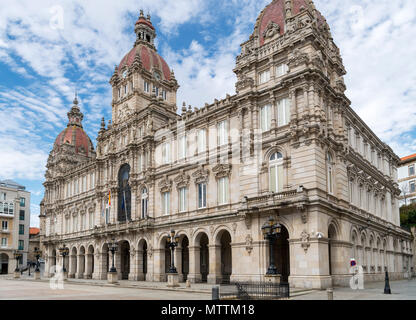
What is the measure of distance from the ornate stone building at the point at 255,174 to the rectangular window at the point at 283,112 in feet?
0.43

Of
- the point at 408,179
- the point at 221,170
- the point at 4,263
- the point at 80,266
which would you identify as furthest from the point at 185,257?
the point at 4,263

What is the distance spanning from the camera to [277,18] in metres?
39.4

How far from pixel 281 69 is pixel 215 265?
757 inches

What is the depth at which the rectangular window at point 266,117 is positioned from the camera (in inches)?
1458

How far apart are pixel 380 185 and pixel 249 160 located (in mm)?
21776

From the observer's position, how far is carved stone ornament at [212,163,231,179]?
39.4m

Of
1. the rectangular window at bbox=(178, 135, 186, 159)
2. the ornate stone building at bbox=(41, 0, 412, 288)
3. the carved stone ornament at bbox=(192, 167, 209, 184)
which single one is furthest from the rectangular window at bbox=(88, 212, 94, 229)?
the carved stone ornament at bbox=(192, 167, 209, 184)

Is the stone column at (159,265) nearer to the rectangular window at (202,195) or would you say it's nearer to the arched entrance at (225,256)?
the arched entrance at (225,256)

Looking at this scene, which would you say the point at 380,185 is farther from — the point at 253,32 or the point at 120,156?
the point at 120,156

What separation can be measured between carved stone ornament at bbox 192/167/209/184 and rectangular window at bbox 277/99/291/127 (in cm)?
969

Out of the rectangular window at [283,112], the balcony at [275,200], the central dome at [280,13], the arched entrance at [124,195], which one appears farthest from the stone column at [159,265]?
the central dome at [280,13]

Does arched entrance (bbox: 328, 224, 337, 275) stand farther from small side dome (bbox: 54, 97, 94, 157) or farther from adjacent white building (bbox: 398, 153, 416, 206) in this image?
adjacent white building (bbox: 398, 153, 416, 206)

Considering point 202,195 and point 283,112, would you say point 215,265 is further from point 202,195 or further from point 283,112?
point 283,112
